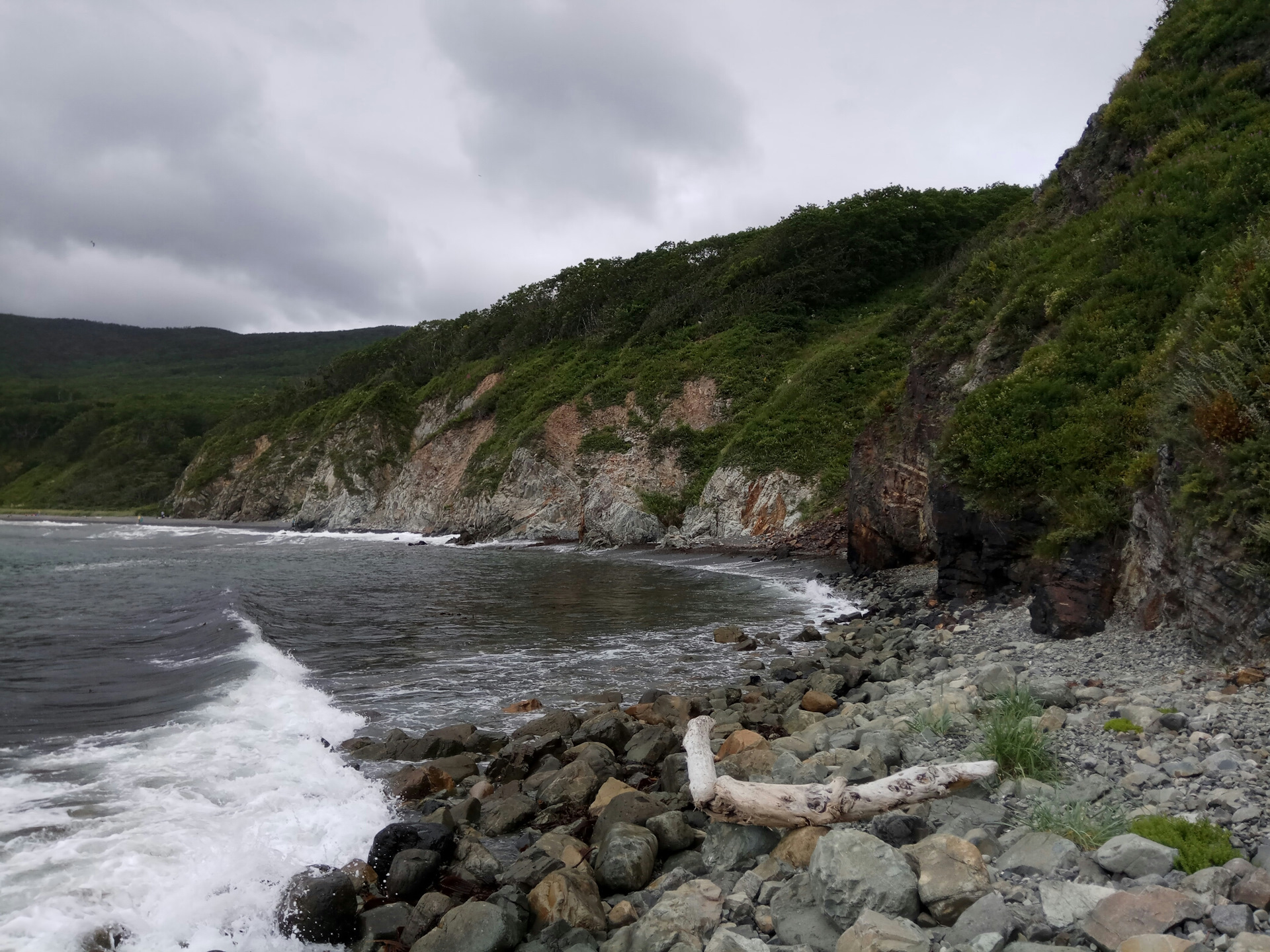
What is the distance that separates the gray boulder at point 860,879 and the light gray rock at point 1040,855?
701mm

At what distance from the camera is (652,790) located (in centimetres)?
881

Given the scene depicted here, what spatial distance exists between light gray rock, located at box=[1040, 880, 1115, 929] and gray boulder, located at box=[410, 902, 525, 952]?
3774 millimetres

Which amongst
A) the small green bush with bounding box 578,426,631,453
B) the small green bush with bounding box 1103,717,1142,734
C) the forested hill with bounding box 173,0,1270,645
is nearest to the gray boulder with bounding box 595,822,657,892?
the small green bush with bounding box 1103,717,1142,734

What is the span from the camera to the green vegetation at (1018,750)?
6262 millimetres

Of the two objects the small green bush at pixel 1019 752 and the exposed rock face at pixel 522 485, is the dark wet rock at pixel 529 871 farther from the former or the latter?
the exposed rock face at pixel 522 485

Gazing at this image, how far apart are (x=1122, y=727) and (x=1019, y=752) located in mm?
1219

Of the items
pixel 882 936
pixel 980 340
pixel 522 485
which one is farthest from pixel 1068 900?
pixel 522 485

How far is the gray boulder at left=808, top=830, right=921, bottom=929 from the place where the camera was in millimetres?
4863

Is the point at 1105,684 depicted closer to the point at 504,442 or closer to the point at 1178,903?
the point at 1178,903

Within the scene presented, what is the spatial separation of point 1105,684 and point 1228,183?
12001 mm

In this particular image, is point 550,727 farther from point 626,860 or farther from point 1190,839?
point 1190,839

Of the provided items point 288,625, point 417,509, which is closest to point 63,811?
point 288,625

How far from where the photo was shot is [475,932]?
5.77m

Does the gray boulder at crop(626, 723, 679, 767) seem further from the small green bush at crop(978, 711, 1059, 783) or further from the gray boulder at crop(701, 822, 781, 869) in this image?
the small green bush at crop(978, 711, 1059, 783)
